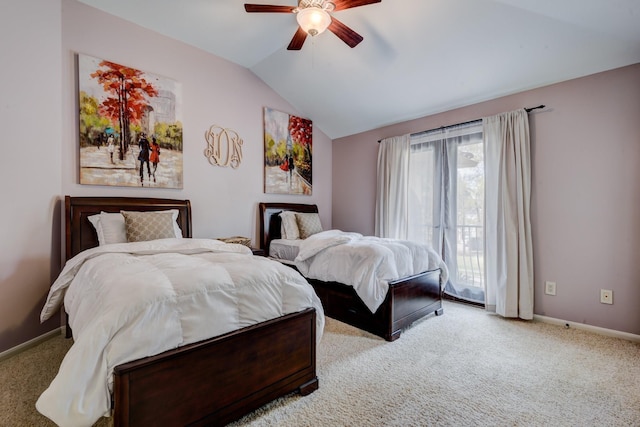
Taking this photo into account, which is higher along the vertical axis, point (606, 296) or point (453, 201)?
point (453, 201)

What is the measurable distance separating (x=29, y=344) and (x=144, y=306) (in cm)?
210

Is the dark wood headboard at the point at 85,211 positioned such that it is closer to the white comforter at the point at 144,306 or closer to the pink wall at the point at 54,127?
the pink wall at the point at 54,127

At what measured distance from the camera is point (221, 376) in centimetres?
143

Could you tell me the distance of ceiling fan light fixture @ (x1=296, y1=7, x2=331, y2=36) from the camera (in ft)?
7.06

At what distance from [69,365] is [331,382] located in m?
1.41

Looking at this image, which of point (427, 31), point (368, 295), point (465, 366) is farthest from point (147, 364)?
point (427, 31)

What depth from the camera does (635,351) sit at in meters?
2.36

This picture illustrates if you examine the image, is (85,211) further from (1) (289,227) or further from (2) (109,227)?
(1) (289,227)

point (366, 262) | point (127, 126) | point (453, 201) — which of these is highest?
point (127, 126)

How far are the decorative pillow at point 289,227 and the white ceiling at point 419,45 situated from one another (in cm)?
178

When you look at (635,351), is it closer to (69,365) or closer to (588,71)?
(588,71)

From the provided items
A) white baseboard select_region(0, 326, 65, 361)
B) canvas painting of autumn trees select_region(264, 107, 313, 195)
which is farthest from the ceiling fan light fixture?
white baseboard select_region(0, 326, 65, 361)

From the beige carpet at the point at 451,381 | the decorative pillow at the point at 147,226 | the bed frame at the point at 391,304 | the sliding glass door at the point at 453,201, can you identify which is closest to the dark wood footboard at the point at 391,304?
A: the bed frame at the point at 391,304

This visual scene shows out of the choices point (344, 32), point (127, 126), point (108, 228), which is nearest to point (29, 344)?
point (108, 228)
